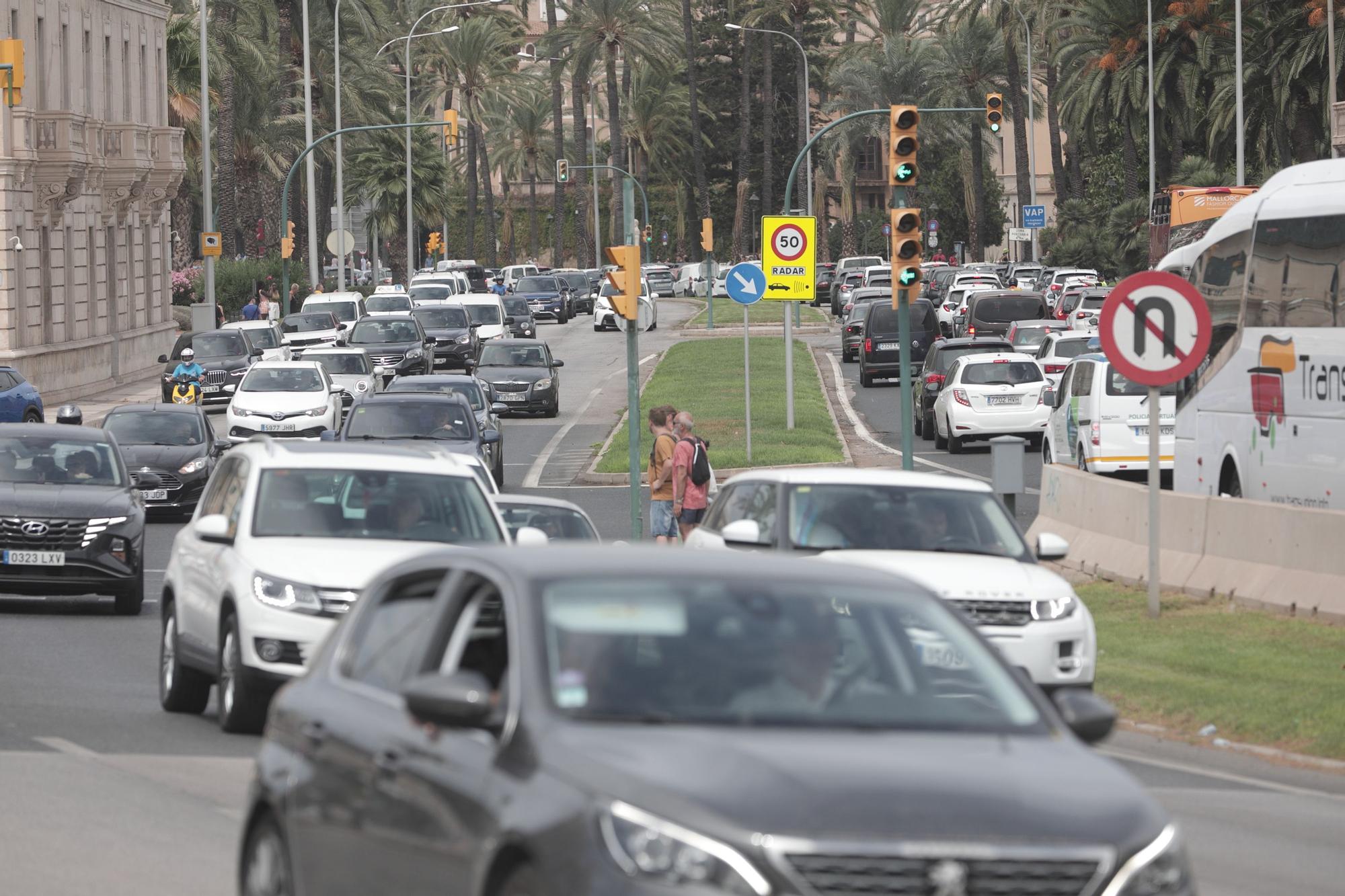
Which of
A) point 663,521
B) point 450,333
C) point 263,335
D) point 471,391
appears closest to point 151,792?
point 663,521

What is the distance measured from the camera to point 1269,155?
81.7 m

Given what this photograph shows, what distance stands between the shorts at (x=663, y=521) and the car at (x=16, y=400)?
19.4 metres

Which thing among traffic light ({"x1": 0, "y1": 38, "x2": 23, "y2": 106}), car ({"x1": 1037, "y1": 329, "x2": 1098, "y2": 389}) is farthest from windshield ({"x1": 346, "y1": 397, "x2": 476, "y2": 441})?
car ({"x1": 1037, "y1": 329, "x2": 1098, "y2": 389})

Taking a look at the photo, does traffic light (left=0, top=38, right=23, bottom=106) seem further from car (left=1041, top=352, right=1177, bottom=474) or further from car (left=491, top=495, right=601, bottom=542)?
car (left=491, top=495, right=601, bottom=542)

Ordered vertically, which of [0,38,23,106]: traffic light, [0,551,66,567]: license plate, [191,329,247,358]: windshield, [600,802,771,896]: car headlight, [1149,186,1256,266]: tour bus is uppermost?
[0,38,23,106]: traffic light

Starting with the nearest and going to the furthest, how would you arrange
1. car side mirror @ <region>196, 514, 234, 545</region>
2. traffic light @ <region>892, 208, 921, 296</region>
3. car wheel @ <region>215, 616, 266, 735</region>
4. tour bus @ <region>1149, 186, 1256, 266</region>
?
1. car wheel @ <region>215, 616, 266, 735</region>
2. car side mirror @ <region>196, 514, 234, 545</region>
3. traffic light @ <region>892, 208, 921, 296</region>
4. tour bus @ <region>1149, 186, 1256, 266</region>

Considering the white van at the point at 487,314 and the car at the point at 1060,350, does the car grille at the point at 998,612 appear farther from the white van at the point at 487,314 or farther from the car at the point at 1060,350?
the white van at the point at 487,314

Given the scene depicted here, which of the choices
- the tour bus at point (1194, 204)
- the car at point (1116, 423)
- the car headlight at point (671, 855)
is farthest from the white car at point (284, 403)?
the car headlight at point (671, 855)

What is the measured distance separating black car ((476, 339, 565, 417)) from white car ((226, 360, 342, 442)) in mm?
6158

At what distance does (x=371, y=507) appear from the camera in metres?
13.4

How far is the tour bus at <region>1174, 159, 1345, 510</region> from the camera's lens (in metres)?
20.8

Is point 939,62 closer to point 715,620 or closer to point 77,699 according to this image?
point 77,699

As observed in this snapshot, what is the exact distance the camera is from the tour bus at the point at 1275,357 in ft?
68.4

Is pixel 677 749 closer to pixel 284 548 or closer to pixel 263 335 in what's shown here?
pixel 284 548
